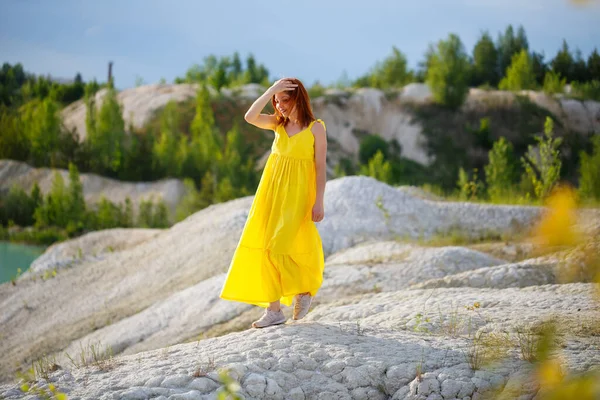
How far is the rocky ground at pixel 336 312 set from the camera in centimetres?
292

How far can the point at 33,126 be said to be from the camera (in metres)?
18.5

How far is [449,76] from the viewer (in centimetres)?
2519

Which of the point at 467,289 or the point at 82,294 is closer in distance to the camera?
the point at 467,289

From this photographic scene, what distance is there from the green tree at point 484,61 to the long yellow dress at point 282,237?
1084 inches

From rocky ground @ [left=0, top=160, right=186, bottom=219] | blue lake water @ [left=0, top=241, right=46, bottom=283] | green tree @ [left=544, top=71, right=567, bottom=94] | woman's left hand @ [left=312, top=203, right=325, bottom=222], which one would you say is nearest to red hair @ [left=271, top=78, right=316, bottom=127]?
woman's left hand @ [left=312, top=203, right=325, bottom=222]

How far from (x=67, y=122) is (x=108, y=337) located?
63.6 ft

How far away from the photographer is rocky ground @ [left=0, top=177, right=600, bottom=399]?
292 centimetres

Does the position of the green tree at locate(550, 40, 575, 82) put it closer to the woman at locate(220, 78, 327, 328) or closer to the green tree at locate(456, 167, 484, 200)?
the green tree at locate(456, 167, 484, 200)

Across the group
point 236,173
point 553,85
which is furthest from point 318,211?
point 553,85

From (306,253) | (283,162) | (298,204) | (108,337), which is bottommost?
(108,337)

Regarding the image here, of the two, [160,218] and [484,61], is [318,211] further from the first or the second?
[484,61]

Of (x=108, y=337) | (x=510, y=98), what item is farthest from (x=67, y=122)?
(x=108, y=337)

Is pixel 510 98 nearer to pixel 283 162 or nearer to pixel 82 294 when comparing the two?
pixel 82 294

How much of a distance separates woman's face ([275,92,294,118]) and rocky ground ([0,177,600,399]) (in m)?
1.27
